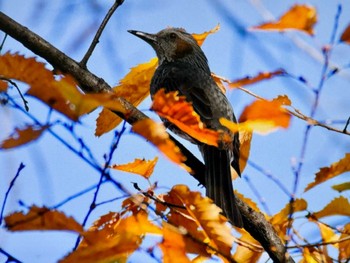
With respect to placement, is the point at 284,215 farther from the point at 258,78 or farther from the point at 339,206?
the point at 258,78

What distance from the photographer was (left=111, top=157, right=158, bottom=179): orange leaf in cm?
290

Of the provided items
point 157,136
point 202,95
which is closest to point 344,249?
point 157,136

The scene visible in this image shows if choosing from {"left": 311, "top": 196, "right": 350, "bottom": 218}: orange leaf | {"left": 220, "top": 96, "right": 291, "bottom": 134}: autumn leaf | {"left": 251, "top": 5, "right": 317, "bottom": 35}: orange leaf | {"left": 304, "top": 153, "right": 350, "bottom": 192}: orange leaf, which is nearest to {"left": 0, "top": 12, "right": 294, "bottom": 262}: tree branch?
{"left": 311, "top": 196, "right": 350, "bottom": 218}: orange leaf

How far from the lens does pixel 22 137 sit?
199cm

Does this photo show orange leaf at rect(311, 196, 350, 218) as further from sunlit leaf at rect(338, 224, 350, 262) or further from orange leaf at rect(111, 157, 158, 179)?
orange leaf at rect(111, 157, 158, 179)

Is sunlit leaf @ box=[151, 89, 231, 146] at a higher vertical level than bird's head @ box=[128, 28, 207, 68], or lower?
lower

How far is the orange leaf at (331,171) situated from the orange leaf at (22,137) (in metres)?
1.35

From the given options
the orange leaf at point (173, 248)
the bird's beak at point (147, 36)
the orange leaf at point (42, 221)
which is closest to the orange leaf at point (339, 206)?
the orange leaf at point (173, 248)

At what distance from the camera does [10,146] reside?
6.57 feet

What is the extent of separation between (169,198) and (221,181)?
1.18 metres

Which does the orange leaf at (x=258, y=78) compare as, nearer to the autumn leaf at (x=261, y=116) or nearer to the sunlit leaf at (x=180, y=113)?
the autumn leaf at (x=261, y=116)

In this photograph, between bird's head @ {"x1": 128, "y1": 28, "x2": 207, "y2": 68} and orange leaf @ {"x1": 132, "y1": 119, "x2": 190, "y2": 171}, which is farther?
bird's head @ {"x1": 128, "y1": 28, "x2": 207, "y2": 68}

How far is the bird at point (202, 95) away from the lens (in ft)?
13.3

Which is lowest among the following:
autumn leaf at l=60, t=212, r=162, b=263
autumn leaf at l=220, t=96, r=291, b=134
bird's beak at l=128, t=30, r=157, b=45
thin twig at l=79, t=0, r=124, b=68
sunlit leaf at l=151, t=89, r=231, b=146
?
autumn leaf at l=60, t=212, r=162, b=263
